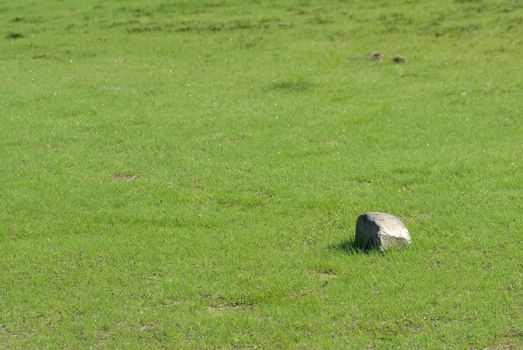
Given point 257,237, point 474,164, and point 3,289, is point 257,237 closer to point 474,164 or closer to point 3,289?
point 3,289

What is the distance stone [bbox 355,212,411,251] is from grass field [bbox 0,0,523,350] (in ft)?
0.61

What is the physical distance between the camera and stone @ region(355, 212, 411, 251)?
469 inches

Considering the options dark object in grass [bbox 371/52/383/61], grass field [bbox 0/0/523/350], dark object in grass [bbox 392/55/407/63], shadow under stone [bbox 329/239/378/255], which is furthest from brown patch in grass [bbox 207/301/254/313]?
dark object in grass [bbox 371/52/383/61]

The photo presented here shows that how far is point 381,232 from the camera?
11.9 m

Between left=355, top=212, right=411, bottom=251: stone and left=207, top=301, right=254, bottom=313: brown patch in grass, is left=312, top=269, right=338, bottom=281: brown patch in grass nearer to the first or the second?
left=355, top=212, right=411, bottom=251: stone

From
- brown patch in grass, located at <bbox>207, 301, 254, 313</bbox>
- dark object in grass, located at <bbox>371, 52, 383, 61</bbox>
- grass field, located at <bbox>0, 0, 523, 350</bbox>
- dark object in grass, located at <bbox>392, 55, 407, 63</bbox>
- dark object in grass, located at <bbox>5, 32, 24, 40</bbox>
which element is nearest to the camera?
grass field, located at <bbox>0, 0, 523, 350</bbox>

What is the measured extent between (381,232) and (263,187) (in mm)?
3571

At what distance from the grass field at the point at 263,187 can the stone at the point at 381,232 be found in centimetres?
19

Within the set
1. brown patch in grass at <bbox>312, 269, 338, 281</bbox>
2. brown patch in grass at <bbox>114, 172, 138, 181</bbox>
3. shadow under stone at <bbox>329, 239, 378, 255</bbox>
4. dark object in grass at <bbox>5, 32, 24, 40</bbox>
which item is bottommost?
brown patch in grass at <bbox>312, 269, 338, 281</bbox>

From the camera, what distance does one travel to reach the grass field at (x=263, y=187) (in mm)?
10453

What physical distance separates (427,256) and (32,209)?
6166 mm

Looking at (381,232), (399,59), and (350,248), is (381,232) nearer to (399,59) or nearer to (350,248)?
(350,248)

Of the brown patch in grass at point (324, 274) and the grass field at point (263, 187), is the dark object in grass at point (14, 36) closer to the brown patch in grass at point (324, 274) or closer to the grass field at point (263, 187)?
the grass field at point (263, 187)

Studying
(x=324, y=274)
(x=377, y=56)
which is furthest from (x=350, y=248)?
(x=377, y=56)
